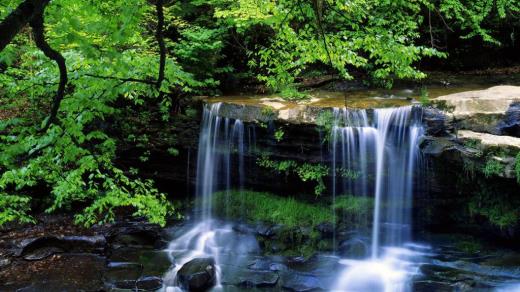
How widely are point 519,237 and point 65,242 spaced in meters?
9.21

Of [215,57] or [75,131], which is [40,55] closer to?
[75,131]

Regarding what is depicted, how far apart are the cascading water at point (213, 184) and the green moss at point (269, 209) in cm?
31

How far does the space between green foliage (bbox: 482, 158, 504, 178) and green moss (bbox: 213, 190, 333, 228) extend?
11.0 ft

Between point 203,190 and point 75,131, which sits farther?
point 203,190

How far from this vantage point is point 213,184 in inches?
434

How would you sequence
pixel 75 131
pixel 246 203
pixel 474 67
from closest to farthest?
1. pixel 75 131
2. pixel 246 203
3. pixel 474 67

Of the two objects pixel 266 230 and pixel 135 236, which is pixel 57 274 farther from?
pixel 266 230

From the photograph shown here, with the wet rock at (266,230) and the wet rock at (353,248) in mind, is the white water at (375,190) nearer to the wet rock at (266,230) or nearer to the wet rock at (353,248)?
the wet rock at (353,248)

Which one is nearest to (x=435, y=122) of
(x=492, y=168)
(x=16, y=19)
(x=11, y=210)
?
(x=492, y=168)

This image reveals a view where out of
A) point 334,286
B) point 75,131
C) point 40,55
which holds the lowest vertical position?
point 334,286

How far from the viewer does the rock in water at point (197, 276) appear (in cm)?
766

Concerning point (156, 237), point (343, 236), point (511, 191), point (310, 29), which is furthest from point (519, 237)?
point (156, 237)

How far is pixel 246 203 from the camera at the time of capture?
10.6m

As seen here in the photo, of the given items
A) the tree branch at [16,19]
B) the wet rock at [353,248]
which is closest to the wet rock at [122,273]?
the wet rock at [353,248]
